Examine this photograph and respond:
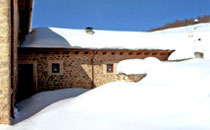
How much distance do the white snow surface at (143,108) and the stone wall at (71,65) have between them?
15.0ft

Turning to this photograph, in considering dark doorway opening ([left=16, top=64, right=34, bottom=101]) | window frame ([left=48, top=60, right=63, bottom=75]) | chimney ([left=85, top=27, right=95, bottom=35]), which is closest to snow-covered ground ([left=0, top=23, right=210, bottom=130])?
dark doorway opening ([left=16, top=64, right=34, bottom=101])

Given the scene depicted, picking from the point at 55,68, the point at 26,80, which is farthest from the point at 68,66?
the point at 26,80

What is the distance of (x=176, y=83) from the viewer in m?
6.14

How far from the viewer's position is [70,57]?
37.7ft

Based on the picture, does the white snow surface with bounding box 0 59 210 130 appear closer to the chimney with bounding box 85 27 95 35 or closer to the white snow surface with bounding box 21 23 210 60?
the white snow surface with bounding box 21 23 210 60

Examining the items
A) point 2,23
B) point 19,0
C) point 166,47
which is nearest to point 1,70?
point 2,23

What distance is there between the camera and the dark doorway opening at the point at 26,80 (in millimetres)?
10922

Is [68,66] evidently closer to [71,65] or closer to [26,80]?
[71,65]

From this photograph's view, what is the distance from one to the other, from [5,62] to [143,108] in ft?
12.5

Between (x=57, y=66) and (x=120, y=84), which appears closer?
(x=120, y=84)

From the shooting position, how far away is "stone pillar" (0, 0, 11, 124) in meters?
5.30

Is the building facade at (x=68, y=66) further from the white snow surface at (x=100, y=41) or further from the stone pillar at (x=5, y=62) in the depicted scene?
the stone pillar at (x=5, y=62)

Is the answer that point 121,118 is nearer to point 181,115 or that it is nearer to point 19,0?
point 181,115

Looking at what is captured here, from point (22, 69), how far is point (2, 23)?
5.97m
